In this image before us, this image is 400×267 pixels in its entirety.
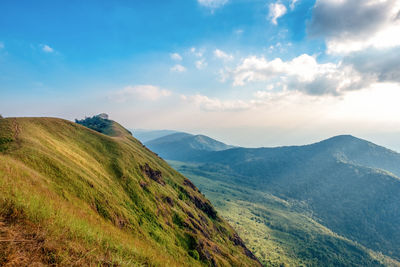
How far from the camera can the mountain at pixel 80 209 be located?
902 centimetres

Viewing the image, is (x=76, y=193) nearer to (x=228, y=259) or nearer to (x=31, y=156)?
(x=31, y=156)

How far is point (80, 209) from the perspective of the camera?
2375 centimetres

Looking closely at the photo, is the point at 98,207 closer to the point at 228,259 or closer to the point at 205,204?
the point at 228,259

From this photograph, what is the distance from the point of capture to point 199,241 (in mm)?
61188

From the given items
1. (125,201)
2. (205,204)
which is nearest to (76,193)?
(125,201)

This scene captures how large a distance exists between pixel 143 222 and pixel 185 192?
6461cm

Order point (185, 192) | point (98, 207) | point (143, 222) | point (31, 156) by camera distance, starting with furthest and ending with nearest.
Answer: point (185, 192)
point (143, 222)
point (98, 207)
point (31, 156)

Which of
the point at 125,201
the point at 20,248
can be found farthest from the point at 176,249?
the point at 20,248

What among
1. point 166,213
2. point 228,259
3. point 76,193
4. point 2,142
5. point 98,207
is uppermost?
point 2,142

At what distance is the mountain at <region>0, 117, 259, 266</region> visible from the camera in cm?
902

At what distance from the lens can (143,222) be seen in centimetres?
4953

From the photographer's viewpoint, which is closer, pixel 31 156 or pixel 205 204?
pixel 31 156

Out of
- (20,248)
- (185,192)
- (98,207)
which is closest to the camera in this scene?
(20,248)

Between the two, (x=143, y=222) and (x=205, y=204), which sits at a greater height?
(x=143, y=222)
